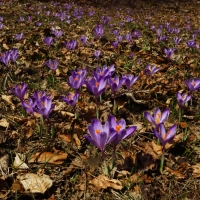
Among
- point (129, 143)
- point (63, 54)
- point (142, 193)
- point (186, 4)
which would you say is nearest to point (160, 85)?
point (129, 143)

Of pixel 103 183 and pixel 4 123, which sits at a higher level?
pixel 4 123

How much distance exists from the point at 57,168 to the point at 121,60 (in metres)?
2.70

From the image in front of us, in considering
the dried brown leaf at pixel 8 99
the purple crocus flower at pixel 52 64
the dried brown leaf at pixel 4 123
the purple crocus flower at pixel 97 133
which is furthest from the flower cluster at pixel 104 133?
the purple crocus flower at pixel 52 64

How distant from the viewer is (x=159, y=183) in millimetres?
1771

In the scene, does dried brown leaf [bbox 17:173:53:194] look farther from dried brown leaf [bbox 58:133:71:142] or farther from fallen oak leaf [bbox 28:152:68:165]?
dried brown leaf [bbox 58:133:71:142]

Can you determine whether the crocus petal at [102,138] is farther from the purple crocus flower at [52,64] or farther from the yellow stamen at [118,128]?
the purple crocus flower at [52,64]

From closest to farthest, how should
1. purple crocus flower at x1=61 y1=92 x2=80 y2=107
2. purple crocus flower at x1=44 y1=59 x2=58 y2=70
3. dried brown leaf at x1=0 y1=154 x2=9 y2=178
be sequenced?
dried brown leaf at x1=0 y1=154 x2=9 y2=178 → purple crocus flower at x1=61 y1=92 x2=80 y2=107 → purple crocus flower at x1=44 y1=59 x2=58 y2=70

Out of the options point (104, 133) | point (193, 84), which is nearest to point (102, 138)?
point (104, 133)

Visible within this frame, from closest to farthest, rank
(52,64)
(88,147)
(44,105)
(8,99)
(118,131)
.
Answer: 1. (118,131)
2. (44,105)
3. (88,147)
4. (8,99)
5. (52,64)

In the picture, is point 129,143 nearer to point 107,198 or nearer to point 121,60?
point 107,198

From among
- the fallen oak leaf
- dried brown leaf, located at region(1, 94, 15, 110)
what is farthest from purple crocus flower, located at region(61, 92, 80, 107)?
dried brown leaf, located at region(1, 94, 15, 110)

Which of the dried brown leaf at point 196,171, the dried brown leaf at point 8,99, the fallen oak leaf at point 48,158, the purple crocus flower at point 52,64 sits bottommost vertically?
the dried brown leaf at point 196,171

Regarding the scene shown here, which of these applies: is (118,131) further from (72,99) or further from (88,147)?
(72,99)

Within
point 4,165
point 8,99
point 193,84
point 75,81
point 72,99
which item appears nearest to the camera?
point 4,165
